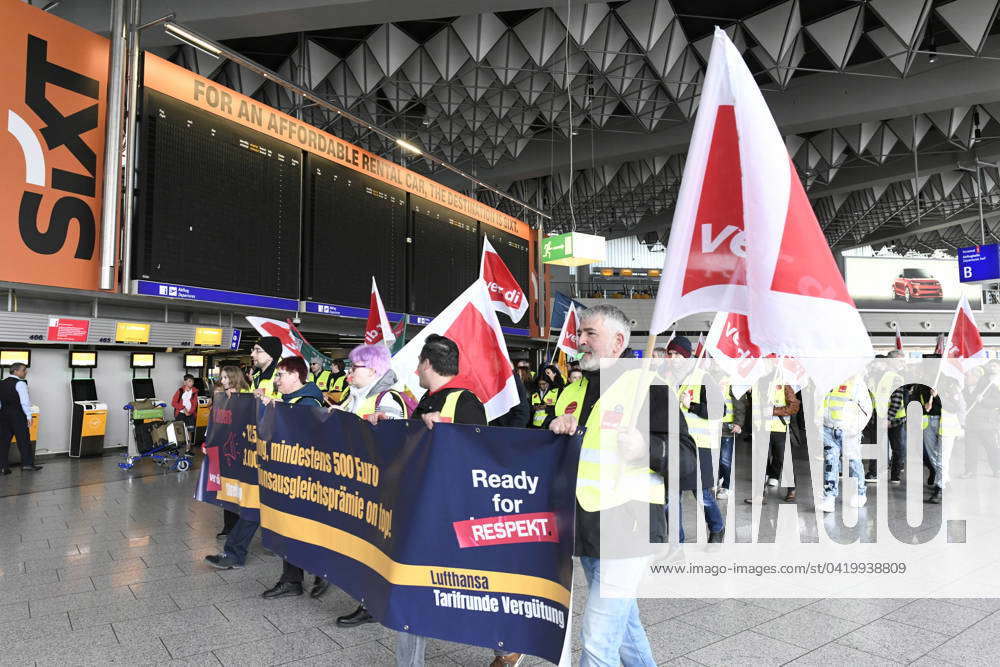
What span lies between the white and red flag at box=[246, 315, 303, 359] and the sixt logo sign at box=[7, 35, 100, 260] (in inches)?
70.0

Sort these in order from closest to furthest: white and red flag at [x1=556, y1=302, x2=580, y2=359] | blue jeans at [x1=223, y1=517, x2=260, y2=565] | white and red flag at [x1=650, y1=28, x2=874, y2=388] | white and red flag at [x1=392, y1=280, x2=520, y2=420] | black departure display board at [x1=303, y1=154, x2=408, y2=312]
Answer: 1. white and red flag at [x1=650, y1=28, x2=874, y2=388]
2. white and red flag at [x1=392, y1=280, x2=520, y2=420]
3. blue jeans at [x1=223, y1=517, x2=260, y2=565]
4. black departure display board at [x1=303, y1=154, x2=408, y2=312]
5. white and red flag at [x1=556, y1=302, x2=580, y2=359]

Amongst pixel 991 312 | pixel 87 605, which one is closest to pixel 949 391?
pixel 87 605

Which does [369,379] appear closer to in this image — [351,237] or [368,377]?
[368,377]


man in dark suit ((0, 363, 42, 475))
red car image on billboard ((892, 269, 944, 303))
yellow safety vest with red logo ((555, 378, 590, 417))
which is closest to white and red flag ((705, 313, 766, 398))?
yellow safety vest with red logo ((555, 378, 590, 417))

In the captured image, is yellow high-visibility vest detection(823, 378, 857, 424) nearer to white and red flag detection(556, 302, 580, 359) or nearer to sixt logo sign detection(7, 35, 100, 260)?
white and red flag detection(556, 302, 580, 359)

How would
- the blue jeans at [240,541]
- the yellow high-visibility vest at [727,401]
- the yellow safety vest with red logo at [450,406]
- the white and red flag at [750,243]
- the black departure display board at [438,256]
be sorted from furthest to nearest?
the black departure display board at [438,256] → the yellow high-visibility vest at [727,401] → the blue jeans at [240,541] → the yellow safety vest with red logo at [450,406] → the white and red flag at [750,243]

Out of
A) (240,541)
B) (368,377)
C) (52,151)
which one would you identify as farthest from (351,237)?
(368,377)

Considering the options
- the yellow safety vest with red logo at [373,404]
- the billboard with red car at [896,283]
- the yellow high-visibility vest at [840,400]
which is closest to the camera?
the yellow safety vest with red logo at [373,404]

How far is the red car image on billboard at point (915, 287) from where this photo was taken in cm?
3378

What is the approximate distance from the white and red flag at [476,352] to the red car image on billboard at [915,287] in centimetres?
3621

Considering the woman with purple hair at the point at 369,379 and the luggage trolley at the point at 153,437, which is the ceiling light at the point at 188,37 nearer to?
the woman with purple hair at the point at 369,379

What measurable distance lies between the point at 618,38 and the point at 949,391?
8.71 metres

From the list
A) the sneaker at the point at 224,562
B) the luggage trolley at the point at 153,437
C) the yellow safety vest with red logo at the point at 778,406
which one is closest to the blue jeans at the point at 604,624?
the sneaker at the point at 224,562

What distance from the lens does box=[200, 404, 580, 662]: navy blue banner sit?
2.50m
